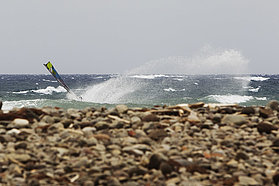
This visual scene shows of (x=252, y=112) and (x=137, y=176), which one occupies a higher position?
(x=252, y=112)

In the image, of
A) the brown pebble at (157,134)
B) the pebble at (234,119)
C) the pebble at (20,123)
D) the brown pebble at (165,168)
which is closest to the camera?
the brown pebble at (165,168)

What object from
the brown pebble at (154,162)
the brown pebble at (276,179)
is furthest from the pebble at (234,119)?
the brown pebble at (154,162)

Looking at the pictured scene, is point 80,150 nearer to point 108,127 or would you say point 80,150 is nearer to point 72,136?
point 72,136

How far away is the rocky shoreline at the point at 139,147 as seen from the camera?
2.94 meters

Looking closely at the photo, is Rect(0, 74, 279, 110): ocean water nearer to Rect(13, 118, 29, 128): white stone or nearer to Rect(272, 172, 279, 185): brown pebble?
Rect(13, 118, 29, 128): white stone

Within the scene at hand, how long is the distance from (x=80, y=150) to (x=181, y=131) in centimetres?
119

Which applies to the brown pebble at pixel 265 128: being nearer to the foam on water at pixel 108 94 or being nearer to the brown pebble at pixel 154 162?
the brown pebble at pixel 154 162

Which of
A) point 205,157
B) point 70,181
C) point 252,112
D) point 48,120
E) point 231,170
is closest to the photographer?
point 70,181

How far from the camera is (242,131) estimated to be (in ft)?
12.9

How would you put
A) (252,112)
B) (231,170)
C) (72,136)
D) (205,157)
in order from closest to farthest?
(231,170) < (205,157) < (72,136) < (252,112)

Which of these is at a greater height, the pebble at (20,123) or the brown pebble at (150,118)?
the brown pebble at (150,118)

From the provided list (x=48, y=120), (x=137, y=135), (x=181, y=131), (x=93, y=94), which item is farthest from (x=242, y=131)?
(x=93, y=94)

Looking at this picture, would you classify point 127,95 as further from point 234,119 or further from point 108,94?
point 234,119

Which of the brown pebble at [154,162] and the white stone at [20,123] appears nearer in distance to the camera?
the brown pebble at [154,162]
